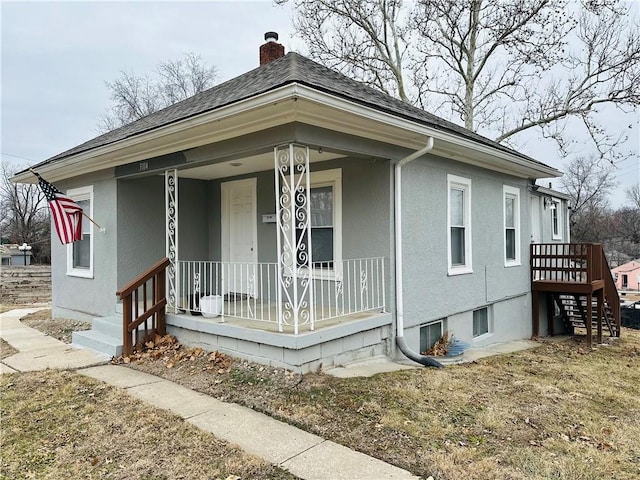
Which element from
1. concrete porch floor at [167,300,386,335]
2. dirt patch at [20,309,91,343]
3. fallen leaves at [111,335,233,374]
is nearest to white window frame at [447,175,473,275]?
concrete porch floor at [167,300,386,335]

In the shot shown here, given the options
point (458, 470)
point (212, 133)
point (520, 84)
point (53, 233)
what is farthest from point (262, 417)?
point (520, 84)

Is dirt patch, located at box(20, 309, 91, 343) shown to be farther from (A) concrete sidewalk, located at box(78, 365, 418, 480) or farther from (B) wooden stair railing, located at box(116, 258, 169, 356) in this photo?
(A) concrete sidewalk, located at box(78, 365, 418, 480)

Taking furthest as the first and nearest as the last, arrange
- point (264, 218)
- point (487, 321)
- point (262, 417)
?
1. point (487, 321)
2. point (264, 218)
3. point (262, 417)

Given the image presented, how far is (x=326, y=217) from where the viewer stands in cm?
689

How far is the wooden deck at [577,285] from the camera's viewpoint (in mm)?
9477

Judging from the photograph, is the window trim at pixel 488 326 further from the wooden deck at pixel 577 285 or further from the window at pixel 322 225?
the window at pixel 322 225

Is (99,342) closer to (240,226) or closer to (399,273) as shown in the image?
(240,226)

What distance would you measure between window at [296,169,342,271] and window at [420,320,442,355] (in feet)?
6.13

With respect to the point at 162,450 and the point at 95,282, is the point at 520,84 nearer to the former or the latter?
the point at 95,282

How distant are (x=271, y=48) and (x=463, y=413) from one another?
7477 mm

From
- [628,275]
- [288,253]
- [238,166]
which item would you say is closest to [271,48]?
[238,166]

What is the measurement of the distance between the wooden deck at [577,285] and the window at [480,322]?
2316 millimetres

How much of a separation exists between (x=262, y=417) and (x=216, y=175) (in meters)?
5.23

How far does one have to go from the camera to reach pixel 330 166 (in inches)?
264
